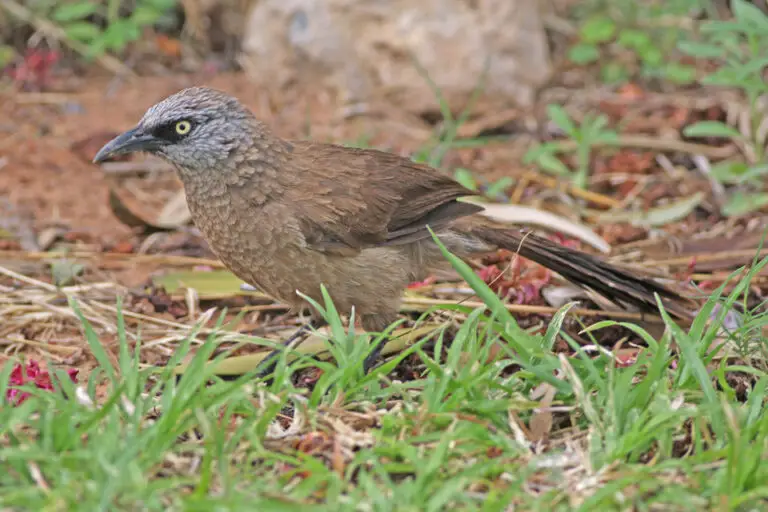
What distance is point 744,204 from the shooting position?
220 inches

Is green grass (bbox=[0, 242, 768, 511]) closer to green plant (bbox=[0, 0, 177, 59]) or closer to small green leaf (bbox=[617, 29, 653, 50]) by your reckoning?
small green leaf (bbox=[617, 29, 653, 50])

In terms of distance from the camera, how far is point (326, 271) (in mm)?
4219

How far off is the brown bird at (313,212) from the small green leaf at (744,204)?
1.35 metres

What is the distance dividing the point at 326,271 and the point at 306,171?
18.3 inches

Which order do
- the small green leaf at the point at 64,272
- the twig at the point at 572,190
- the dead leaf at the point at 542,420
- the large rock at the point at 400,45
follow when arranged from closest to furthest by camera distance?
the dead leaf at the point at 542,420 < the small green leaf at the point at 64,272 < the twig at the point at 572,190 < the large rock at the point at 400,45

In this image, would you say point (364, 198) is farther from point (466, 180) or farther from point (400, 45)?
point (400, 45)

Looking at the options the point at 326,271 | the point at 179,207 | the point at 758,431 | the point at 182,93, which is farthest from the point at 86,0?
the point at 758,431

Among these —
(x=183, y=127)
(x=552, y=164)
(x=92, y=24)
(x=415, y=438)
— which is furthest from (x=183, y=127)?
(x=92, y=24)

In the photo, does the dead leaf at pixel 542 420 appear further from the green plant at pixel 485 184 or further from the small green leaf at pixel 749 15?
the small green leaf at pixel 749 15

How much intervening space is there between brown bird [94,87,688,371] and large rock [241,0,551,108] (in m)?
2.52

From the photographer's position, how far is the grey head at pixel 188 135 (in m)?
4.28

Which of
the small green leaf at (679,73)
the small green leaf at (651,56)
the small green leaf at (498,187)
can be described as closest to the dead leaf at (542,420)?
the small green leaf at (498,187)

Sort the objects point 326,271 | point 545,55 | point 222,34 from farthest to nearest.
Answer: point 222,34 → point 545,55 → point 326,271

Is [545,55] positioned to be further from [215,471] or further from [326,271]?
[215,471]
